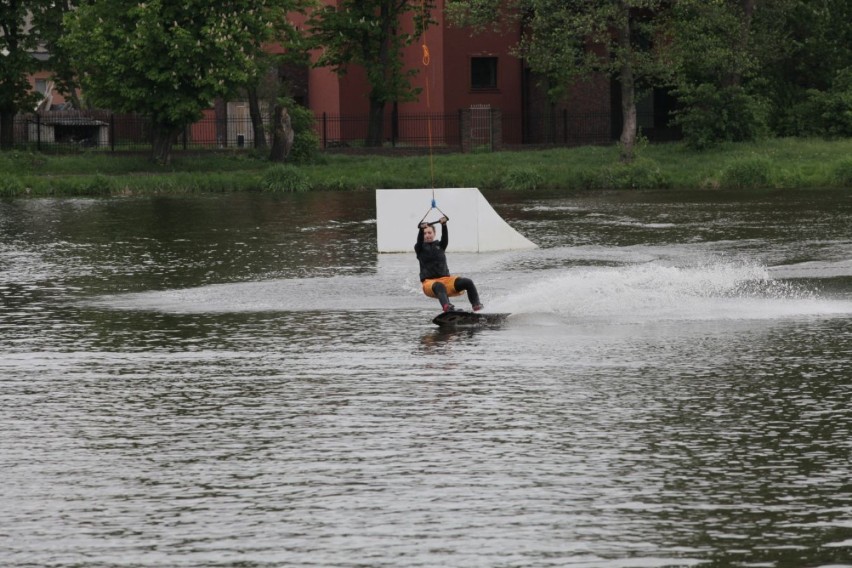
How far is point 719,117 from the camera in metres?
51.5

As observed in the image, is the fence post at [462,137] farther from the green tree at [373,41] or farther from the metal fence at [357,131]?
the green tree at [373,41]

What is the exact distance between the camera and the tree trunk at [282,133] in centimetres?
5303

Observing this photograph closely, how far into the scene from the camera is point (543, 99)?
61.8 m

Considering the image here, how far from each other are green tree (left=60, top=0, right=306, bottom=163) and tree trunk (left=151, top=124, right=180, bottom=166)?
2.55 feet

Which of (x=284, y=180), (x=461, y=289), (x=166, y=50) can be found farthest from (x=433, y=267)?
(x=166, y=50)

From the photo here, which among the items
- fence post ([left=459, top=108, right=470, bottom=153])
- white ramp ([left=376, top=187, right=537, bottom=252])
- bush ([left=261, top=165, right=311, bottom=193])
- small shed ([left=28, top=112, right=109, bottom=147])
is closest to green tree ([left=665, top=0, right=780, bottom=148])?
fence post ([left=459, top=108, right=470, bottom=153])

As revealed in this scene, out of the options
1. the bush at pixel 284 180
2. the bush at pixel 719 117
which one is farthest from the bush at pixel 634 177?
the bush at pixel 284 180

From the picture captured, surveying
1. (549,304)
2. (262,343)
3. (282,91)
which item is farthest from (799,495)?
(282,91)

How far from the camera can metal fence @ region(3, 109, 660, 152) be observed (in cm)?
5747

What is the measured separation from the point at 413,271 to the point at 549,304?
19.0 feet

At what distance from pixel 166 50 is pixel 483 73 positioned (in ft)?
55.4

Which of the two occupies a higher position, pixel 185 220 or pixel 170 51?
pixel 170 51

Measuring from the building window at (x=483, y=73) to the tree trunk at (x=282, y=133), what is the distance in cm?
1168

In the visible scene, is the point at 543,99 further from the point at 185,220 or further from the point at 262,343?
the point at 262,343
